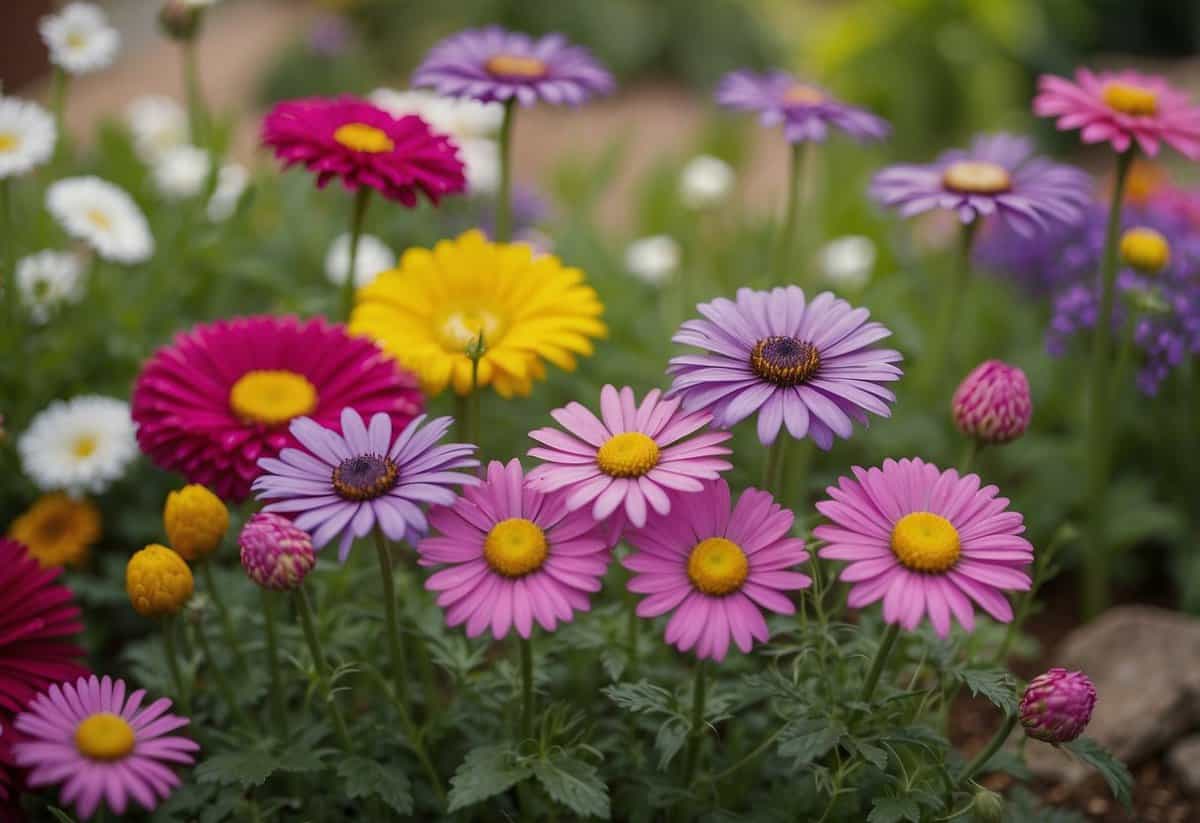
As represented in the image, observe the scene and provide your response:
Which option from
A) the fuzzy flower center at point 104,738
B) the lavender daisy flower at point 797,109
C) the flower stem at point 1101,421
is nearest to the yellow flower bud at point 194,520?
the fuzzy flower center at point 104,738

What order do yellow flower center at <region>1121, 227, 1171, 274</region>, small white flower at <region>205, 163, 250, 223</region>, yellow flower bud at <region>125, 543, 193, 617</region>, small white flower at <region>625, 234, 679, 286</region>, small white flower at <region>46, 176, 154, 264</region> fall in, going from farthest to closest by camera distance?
small white flower at <region>205, 163, 250, 223</region> → small white flower at <region>625, 234, 679, 286</region> → small white flower at <region>46, 176, 154, 264</region> → yellow flower center at <region>1121, 227, 1171, 274</region> → yellow flower bud at <region>125, 543, 193, 617</region>

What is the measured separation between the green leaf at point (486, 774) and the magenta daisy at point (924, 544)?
0.40 meters

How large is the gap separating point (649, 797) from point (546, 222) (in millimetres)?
1867

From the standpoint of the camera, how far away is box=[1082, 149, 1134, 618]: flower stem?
175cm

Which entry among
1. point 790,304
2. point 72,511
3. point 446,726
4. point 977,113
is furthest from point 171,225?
point 977,113

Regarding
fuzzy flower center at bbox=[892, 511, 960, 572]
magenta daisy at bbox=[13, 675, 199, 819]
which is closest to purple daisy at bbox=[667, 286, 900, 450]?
fuzzy flower center at bbox=[892, 511, 960, 572]

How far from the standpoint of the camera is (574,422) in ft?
4.01

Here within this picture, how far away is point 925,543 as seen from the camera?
1.10 metres

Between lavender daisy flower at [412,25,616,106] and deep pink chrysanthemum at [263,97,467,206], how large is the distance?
0.37ft

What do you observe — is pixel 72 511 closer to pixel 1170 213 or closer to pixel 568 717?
pixel 568 717

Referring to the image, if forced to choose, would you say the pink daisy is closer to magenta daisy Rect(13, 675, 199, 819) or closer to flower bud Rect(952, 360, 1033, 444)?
flower bud Rect(952, 360, 1033, 444)

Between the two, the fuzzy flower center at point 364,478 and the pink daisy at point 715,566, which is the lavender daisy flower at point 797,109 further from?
the fuzzy flower center at point 364,478

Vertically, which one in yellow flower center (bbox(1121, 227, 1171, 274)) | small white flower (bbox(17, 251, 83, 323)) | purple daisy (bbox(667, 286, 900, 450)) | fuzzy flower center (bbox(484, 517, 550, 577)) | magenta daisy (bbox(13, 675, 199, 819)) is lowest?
magenta daisy (bbox(13, 675, 199, 819))

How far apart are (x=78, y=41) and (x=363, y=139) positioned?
2.76ft
